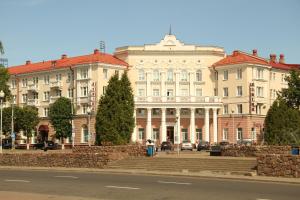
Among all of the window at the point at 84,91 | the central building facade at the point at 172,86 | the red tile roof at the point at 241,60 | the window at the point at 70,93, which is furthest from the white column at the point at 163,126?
the window at the point at 70,93

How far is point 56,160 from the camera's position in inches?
1735

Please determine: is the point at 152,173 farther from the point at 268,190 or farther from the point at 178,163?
the point at 268,190

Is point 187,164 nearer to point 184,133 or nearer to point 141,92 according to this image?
point 184,133

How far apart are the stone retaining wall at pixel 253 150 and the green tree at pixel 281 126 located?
273cm

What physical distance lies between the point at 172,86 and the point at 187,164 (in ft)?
191

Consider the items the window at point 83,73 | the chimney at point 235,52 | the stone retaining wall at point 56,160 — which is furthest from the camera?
the chimney at point 235,52

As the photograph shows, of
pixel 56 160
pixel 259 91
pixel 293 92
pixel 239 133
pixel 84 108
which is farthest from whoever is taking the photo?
pixel 84 108

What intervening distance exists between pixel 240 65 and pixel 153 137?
18406 millimetres

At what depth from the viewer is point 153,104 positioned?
90.9 m

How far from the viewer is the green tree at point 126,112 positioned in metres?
48.4

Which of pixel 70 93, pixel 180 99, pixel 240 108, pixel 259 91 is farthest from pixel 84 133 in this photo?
pixel 259 91

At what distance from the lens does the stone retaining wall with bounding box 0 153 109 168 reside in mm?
41906

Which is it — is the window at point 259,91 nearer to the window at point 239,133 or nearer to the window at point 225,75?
the window at point 225,75

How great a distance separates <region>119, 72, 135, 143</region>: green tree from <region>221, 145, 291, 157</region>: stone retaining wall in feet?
27.3
